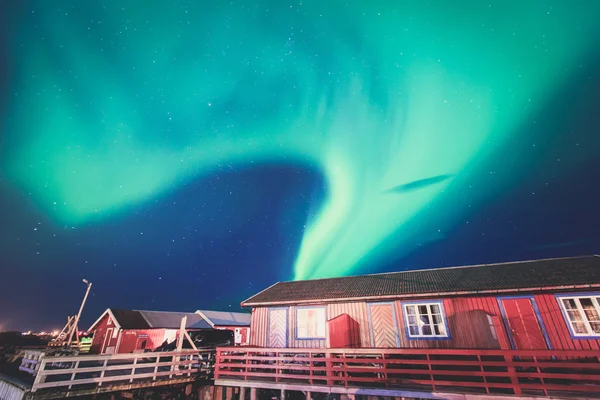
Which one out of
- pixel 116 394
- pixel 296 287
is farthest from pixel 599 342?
pixel 116 394

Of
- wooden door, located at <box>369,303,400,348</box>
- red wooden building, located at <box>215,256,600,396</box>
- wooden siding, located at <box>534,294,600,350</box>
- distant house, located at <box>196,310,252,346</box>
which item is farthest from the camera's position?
distant house, located at <box>196,310,252,346</box>

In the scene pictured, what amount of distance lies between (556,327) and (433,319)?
5.78 meters

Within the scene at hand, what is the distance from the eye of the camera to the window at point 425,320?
633 inches

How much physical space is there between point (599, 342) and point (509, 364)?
7.90 m

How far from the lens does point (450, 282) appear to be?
1755 cm

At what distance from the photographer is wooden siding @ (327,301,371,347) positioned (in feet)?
56.4

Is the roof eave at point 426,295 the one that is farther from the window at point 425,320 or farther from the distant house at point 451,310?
the window at point 425,320

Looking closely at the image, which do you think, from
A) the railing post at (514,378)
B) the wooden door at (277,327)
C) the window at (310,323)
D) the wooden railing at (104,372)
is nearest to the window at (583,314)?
the railing post at (514,378)

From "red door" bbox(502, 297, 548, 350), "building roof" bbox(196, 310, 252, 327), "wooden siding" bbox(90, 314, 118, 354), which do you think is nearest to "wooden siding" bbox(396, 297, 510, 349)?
"red door" bbox(502, 297, 548, 350)

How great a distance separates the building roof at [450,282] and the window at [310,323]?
773 mm

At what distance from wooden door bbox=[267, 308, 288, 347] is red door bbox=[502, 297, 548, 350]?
13216 millimetres

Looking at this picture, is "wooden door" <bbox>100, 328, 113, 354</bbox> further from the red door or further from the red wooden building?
the red door

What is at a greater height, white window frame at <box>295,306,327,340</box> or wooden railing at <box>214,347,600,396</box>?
white window frame at <box>295,306,327,340</box>

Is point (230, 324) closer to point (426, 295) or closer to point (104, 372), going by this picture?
point (104, 372)
